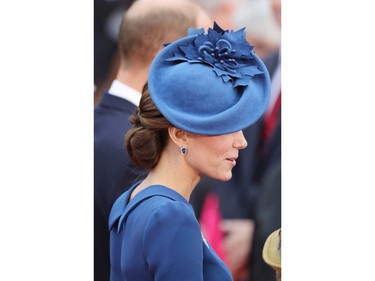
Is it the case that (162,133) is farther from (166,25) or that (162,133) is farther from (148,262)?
(166,25)

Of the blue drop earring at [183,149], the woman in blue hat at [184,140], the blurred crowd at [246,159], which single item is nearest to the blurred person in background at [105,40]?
the blurred crowd at [246,159]

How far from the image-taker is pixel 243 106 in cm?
211

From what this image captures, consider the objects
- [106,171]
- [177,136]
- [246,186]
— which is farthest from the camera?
[246,186]

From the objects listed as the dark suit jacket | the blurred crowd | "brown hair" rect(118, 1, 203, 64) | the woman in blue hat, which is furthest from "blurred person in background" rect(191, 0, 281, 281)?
the woman in blue hat

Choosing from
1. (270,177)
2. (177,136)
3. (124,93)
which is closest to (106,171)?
(124,93)

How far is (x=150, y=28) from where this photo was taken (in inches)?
111

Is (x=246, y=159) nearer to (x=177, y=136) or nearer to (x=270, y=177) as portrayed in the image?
(x=270, y=177)

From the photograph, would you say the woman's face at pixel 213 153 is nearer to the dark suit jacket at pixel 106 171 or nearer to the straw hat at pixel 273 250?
the dark suit jacket at pixel 106 171

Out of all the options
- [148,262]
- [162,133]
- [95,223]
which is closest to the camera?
[148,262]

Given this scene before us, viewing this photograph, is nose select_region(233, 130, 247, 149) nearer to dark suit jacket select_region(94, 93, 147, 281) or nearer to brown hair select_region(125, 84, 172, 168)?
brown hair select_region(125, 84, 172, 168)

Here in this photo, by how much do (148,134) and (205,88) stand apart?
219 millimetres

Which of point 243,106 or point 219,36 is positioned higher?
point 219,36
